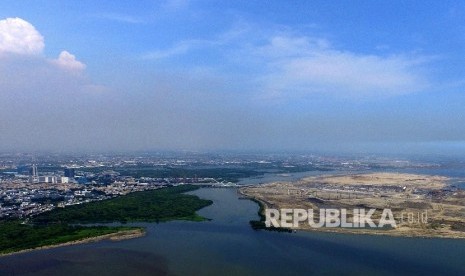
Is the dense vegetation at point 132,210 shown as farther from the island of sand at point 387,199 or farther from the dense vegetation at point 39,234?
the island of sand at point 387,199

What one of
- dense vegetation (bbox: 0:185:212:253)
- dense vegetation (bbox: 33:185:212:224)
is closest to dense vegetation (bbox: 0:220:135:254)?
dense vegetation (bbox: 0:185:212:253)

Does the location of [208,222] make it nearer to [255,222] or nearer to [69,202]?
[255,222]

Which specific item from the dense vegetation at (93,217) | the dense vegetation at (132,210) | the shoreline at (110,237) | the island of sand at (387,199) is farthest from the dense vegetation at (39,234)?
the island of sand at (387,199)

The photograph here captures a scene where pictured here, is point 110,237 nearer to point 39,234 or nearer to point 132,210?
point 39,234

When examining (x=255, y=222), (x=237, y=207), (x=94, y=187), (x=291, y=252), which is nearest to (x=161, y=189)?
(x=94, y=187)

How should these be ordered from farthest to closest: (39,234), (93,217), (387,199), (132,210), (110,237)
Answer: (387,199) → (132,210) → (93,217) → (110,237) → (39,234)

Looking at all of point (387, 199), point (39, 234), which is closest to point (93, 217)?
point (39, 234)

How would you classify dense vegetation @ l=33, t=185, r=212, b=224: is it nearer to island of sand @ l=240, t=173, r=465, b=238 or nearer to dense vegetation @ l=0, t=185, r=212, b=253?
dense vegetation @ l=0, t=185, r=212, b=253
